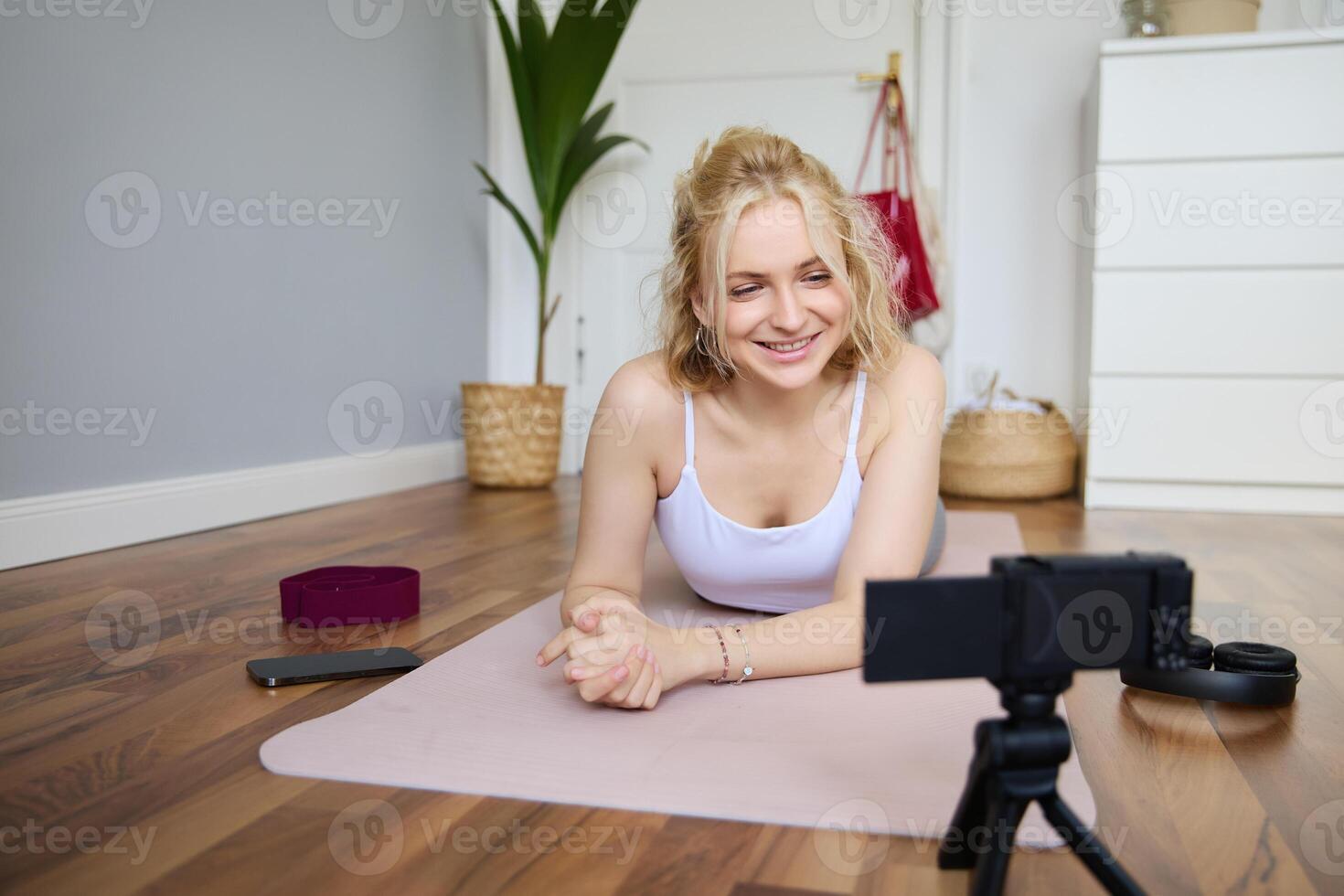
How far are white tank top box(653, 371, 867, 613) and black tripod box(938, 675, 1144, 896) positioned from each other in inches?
29.7

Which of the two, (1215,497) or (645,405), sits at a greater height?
(645,405)

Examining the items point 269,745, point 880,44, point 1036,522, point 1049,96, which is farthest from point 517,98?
point 269,745

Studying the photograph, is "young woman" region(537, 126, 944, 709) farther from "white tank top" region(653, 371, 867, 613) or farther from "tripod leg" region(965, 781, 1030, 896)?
"tripod leg" region(965, 781, 1030, 896)

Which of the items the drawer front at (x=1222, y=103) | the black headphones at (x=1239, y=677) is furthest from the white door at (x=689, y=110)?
the black headphones at (x=1239, y=677)

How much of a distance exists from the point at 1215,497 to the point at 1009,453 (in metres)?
0.57

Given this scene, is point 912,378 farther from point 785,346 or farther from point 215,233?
point 215,233

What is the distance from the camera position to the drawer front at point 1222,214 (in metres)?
3.01

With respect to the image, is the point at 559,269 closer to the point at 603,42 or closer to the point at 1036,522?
the point at 603,42

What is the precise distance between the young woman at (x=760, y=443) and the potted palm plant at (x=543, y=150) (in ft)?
6.36

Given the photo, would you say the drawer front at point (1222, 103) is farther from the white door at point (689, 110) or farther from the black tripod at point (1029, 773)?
the black tripod at point (1029, 773)

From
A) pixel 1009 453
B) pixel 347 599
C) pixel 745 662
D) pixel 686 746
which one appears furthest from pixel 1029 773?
pixel 1009 453

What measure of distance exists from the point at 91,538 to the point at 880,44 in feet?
9.27

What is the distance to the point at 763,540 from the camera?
150cm

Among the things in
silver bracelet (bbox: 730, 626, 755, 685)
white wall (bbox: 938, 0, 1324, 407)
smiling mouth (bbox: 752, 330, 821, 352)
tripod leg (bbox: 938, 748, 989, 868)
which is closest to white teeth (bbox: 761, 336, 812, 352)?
smiling mouth (bbox: 752, 330, 821, 352)
